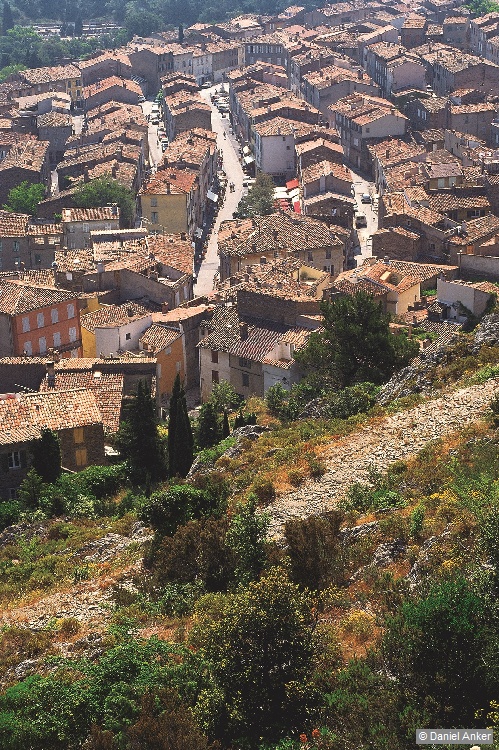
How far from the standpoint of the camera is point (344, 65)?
356 ft

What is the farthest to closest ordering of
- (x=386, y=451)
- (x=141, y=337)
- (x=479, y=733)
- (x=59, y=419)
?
(x=141, y=337) → (x=59, y=419) → (x=386, y=451) → (x=479, y=733)

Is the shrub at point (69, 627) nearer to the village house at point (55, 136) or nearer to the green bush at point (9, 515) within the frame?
the green bush at point (9, 515)

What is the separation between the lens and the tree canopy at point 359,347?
3401cm

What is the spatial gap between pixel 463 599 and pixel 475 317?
35.7 m

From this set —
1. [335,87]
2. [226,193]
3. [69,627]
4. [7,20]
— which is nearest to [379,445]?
[69,627]

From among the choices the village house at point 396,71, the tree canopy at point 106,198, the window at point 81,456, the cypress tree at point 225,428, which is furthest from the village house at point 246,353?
the village house at point 396,71

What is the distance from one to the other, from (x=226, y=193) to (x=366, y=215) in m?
14.1

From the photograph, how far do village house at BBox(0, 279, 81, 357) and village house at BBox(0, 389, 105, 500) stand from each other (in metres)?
14.4

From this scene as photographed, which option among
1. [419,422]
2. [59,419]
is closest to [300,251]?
[59,419]

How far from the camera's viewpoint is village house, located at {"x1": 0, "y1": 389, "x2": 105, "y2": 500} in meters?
32.0

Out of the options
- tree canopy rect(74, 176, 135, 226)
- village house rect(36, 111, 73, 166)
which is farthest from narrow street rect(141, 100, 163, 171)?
tree canopy rect(74, 176, 135, 226)

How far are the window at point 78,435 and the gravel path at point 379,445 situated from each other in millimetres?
10444

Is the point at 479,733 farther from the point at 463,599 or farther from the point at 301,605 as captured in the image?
the point at 301,605

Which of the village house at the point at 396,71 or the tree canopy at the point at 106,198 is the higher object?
the village house at the point at 396,71
